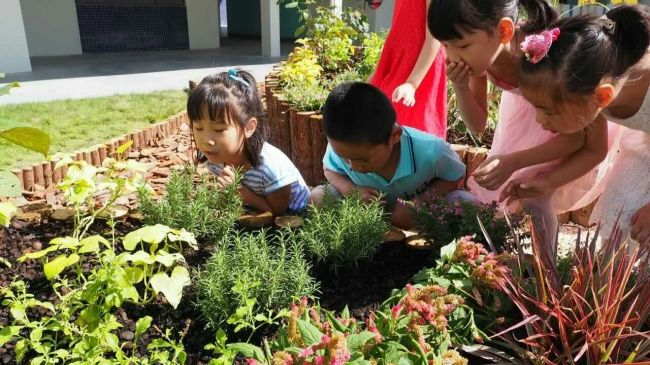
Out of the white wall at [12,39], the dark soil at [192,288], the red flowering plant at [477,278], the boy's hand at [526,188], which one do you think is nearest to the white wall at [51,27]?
the white wall at [12,39]

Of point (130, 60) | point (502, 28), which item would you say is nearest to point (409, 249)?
point (502, 28)

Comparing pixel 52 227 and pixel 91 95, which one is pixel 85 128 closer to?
pixel 91 95

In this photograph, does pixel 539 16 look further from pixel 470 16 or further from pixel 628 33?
pixel 628 33

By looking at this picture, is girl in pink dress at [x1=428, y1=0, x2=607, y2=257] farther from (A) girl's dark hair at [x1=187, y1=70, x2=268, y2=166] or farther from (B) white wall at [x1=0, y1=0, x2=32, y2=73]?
(B) white wall at [x1=0, y1=0, x2=32, y2=73]

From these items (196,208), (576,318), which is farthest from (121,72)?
(576,318)

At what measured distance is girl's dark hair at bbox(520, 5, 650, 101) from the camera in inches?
65.8

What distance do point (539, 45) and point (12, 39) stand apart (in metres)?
9.70

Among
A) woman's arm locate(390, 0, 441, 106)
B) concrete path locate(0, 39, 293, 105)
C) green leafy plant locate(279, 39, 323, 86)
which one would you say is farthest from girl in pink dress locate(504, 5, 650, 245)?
concrete path locate(0, 39, 293, 105)

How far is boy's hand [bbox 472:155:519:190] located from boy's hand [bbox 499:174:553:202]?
0.17 ft

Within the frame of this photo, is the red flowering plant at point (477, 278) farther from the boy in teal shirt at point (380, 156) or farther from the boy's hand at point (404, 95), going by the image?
the boy's hand at point (404, 95)

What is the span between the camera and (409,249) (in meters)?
1.85

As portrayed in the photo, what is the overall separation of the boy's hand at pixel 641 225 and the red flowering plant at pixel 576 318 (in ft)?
2.09

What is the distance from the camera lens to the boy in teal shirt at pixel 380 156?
212 cm

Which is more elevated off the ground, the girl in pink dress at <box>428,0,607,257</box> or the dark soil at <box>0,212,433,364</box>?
the girl in pink dress at <box>428,0,607,257</box>
